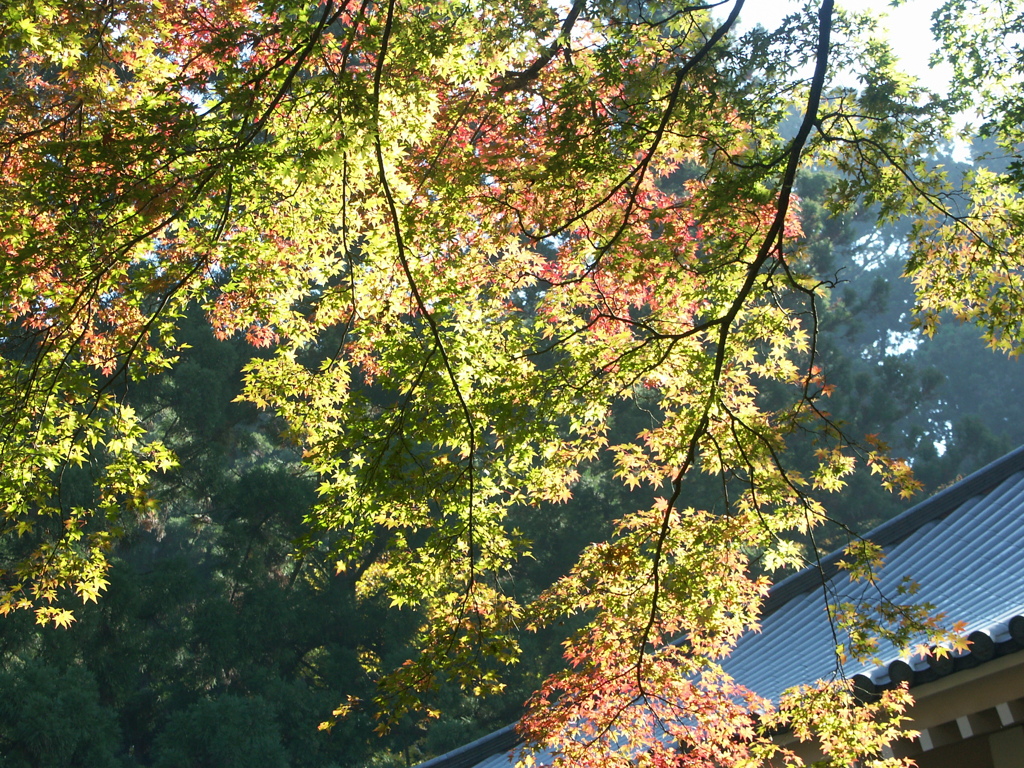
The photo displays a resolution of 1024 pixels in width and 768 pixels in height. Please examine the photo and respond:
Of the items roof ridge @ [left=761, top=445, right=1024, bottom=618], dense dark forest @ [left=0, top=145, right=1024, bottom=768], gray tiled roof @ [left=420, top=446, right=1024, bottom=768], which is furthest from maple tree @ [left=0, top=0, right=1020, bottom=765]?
dense dark forest @ [left=0, top=145, right=1024, bottom=768]

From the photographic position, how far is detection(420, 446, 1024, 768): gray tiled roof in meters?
4.10

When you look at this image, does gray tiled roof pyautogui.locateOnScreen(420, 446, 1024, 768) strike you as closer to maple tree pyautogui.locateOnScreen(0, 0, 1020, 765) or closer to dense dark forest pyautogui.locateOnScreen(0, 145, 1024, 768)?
→ maple tree pyautogui.locateOnScreen(0, 0, 1020, 765)

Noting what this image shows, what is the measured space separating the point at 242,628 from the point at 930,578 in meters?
8.82

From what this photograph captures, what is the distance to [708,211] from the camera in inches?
149

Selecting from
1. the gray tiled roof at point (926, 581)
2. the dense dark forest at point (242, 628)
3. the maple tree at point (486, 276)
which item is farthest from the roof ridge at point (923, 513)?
the dense dark forest at point (242, 628)

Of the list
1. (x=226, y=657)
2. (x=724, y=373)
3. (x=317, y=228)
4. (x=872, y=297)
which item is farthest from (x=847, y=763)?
(x=872, y=297)

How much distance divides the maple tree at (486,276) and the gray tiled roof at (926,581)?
2.03 ft

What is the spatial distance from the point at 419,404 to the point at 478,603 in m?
0.95

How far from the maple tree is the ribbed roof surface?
0.62 metres

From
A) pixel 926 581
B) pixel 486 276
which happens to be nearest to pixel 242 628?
pixel 486 276

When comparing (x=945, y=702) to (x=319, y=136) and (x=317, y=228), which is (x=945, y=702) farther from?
(x=317, y=228)

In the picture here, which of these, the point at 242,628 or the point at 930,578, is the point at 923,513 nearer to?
the point at 930,578

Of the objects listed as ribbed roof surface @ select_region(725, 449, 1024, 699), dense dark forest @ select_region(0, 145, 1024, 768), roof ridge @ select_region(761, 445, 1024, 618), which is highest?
dense dark forest @ select_region(0, 145, 1024, 768)

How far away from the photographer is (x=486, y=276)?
16.2 ft
